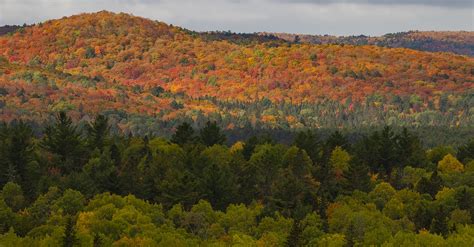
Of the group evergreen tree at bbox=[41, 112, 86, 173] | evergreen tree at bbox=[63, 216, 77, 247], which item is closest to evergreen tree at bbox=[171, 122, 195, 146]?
evergreen tree at bbox=[41, 112, 86, 173]

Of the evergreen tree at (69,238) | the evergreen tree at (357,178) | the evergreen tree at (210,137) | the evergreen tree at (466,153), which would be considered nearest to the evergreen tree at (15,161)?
the evergreen tree at (69,238)

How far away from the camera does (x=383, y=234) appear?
4938 inches

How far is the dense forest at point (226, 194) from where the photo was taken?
120m

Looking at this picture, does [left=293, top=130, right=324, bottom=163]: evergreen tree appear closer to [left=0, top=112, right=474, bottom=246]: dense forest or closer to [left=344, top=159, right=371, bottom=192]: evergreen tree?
[left=0, top=112, right=474, bottom=246]: dense forest

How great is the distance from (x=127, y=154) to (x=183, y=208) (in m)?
32.7

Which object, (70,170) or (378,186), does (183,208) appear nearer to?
(70,170)

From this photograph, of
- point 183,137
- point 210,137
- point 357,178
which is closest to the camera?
point 357,178

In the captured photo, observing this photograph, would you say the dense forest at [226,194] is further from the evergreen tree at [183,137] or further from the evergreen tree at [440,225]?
the evergreen tree at [183,137]

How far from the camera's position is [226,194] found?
149 meters

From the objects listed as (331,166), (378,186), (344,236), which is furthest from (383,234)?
(331,166)

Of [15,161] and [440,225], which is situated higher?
[15,161]

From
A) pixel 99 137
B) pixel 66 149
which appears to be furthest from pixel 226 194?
pixel 99 137

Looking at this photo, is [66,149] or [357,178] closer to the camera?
[357,178]

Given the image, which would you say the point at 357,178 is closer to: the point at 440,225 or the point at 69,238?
the point at 440,225
